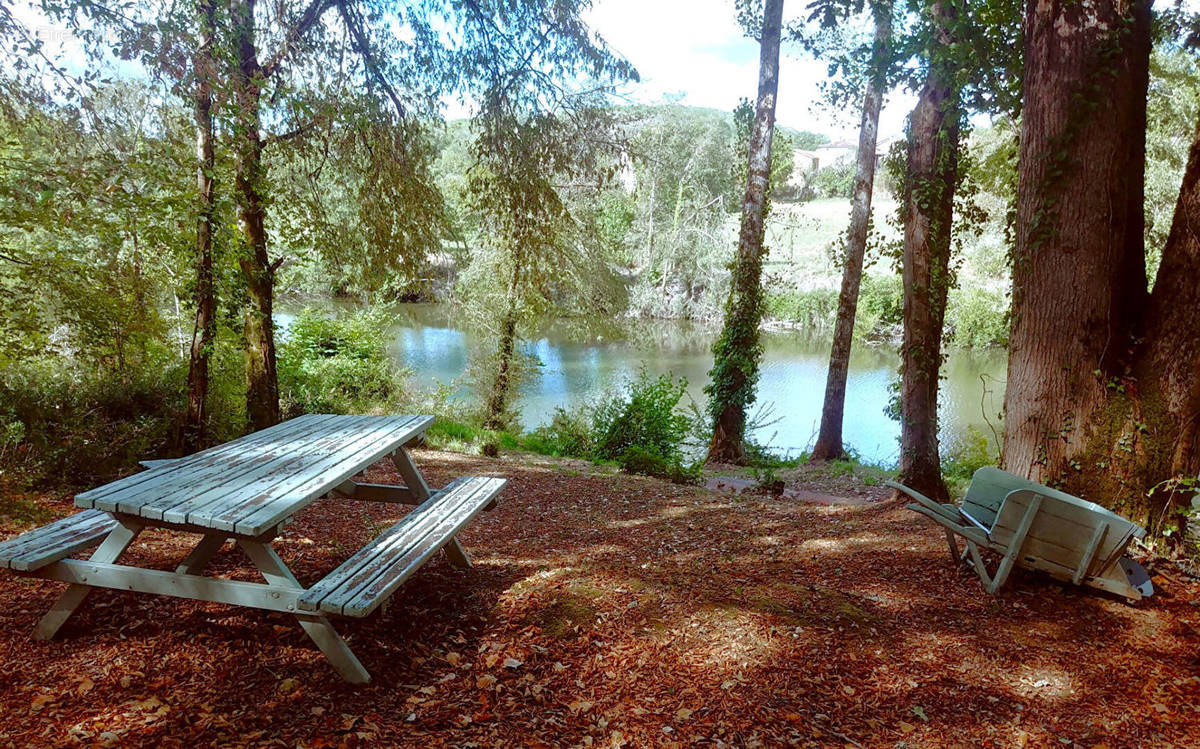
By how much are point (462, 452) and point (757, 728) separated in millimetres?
8172

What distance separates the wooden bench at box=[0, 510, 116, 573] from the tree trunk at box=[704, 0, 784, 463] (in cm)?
966

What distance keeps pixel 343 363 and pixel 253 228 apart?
6.39 metres

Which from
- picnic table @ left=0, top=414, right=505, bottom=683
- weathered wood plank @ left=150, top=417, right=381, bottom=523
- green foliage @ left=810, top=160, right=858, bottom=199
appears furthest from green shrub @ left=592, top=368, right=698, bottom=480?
green foliage @ left=810, top=160, right=858, bottom=199

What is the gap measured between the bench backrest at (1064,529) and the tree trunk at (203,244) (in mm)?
5703

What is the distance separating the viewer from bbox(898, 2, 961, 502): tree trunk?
21.4 ft

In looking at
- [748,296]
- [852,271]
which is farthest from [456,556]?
[852,271]

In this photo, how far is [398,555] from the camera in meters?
2.93

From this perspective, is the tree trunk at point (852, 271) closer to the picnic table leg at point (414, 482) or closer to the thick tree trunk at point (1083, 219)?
the thick tree trunk at point (1083, 219)

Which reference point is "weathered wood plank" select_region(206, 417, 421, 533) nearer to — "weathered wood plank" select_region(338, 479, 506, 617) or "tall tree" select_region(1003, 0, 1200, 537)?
"weathered wood plank" select_region(338, 479, 506, 617)

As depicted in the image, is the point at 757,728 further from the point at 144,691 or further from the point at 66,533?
the point at 66,533

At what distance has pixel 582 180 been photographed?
15.5 metres

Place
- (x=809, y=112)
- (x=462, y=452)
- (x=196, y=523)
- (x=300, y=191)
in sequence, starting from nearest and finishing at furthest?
(x=196, y=523) < (x=300, y=191) < (x=462, y=452) < (x=809, y=112)

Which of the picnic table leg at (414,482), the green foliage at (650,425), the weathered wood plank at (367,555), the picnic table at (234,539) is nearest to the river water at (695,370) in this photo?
the green foliage at (650,425)

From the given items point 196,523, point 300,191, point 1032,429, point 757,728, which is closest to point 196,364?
point 300,191
